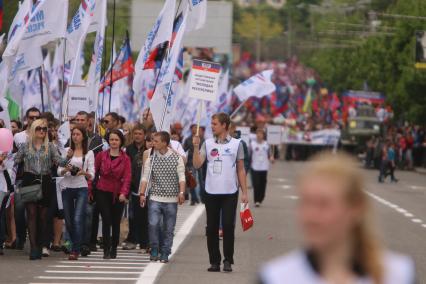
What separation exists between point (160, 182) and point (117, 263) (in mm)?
1047

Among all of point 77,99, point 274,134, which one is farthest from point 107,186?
point 274,134

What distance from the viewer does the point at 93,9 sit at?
1981 cm

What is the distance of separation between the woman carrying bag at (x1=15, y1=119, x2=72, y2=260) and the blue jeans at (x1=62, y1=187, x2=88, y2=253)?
33cm

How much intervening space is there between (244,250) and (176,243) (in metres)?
1.38

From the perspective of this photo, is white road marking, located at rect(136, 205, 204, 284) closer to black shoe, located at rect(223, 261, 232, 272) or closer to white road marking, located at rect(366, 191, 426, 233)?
black shoe, located at rect(223, 261, 232, 272)

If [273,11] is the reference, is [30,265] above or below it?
below

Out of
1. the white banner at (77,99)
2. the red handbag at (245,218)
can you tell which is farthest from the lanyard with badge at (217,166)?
the white banner at (77,99)

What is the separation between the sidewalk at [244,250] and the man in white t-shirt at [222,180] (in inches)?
16.5

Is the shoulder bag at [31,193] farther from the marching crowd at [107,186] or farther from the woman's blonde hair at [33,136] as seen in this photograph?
the woman's blonde hair at [33,136]

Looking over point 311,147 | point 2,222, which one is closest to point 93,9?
point 2,222

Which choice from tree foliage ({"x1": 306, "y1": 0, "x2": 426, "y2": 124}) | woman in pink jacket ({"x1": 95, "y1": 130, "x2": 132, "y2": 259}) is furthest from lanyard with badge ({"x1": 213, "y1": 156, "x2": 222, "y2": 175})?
tree foliage ({"x1": 306, "y1": 0, "x2": 426, "y2": 124})

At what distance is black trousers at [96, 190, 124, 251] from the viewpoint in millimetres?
14766

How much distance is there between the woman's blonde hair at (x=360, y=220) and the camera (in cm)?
326

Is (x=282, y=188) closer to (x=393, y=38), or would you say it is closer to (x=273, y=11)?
(x=393, y=38)
